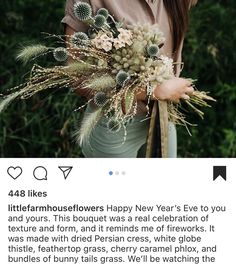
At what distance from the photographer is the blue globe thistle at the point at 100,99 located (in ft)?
5.91

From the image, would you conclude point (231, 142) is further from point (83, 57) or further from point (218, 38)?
point (83, 57)

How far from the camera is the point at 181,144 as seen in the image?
143 inches

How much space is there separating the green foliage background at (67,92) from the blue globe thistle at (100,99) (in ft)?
5.66

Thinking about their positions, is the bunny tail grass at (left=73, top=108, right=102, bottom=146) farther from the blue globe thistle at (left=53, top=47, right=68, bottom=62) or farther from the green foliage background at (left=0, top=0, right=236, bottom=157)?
the green foliage background at (left=0, top=0, right=236, bottom=157)

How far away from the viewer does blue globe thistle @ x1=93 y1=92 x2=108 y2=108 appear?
1.80 m

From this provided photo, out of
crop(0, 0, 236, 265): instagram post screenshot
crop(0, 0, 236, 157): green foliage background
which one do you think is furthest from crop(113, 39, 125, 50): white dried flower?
crop(0, 0, 236, 157): green foliage background

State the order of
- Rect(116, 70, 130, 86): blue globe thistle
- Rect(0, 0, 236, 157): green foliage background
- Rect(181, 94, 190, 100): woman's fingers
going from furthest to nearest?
Rect(0, 0, 236, 157): green foliage background < Rect(181, 94, 190, 100): woman's fingers < Rect(116, 70, 130, 86): blue globe thistle
